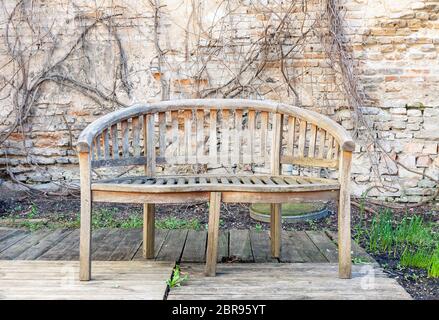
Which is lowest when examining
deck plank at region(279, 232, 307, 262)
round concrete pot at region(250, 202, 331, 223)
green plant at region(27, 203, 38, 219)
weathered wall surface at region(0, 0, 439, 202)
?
green plant at region(27, 203, 38, 219)

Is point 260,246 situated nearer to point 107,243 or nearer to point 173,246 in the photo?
point 173,246

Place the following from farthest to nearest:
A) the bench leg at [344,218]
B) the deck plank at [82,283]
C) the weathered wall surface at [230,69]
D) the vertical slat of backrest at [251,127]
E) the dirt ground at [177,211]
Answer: the weathered wall surface at [230,69] → the dirt ground at [177,211] → the vertical slat of backrest at [251,127] → the bench leg at [344,218] → the deck plank at [82,283]

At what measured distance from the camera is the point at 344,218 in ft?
7.63

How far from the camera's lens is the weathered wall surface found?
4887mm

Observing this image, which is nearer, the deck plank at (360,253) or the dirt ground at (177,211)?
the deck plank at (360,253)

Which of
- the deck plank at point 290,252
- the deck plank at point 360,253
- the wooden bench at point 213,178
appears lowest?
the deck plank at point 290,252

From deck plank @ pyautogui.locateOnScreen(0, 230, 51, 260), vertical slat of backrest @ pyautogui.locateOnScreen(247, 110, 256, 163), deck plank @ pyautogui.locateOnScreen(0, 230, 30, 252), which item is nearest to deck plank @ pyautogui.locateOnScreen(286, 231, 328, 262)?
vertical slat of backrest @ pyautogui.locateOnScreen(247, 110, 256, 163)

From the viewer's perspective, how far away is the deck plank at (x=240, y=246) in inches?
111

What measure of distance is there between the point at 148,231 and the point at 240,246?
667 millimetres

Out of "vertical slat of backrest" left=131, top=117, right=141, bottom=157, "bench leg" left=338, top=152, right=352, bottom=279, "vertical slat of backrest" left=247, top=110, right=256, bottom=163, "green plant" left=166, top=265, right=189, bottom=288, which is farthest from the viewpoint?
"vertical slat of backrest" left=247, top=110, right=256, bottom=163

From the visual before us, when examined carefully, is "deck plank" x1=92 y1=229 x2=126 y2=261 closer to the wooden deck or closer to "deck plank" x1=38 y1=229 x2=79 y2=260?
the wooden deck

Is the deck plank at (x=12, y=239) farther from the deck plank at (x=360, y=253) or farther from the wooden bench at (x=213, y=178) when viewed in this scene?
the deck plank at (x=360, y=253)

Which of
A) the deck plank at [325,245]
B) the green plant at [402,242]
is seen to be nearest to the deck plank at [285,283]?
the deck plank at [325,245]
